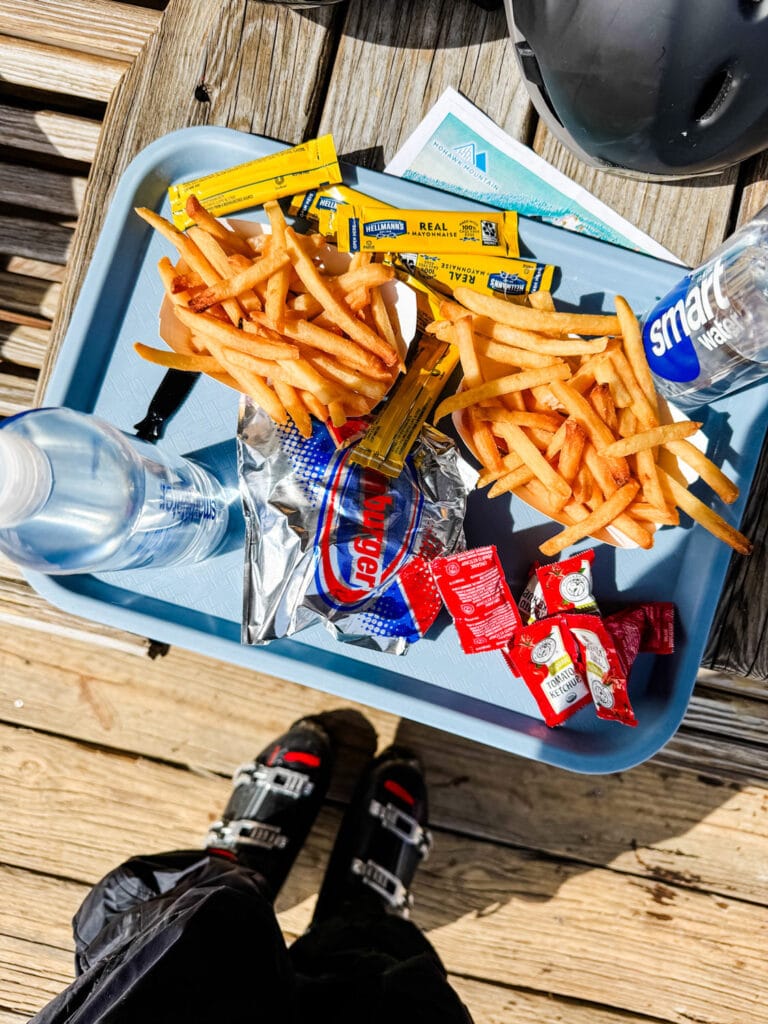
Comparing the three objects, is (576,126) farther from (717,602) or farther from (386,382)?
(717,602)

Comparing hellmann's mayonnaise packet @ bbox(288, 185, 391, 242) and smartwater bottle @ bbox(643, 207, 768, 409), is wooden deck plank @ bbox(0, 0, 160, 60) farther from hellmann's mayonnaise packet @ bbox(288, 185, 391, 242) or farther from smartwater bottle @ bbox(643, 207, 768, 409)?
smartwater bottle @ bbox(643, 207, 768, 409)

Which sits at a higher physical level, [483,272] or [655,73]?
[655,73]

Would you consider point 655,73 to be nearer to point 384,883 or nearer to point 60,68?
point 60,68

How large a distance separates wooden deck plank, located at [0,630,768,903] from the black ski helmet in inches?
56.2

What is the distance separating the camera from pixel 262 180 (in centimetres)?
141

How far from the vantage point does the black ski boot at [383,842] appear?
6.21ft

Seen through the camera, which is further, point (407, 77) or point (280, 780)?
point (280, 780)

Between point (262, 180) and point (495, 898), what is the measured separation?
5.90 ft

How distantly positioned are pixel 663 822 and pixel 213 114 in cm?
196

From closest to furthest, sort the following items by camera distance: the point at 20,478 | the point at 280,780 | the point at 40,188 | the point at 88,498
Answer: the point at 20,478
the point at 88,498
the point at 40,188
the point at 280,780

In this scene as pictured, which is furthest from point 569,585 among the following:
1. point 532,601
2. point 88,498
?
point 88,498

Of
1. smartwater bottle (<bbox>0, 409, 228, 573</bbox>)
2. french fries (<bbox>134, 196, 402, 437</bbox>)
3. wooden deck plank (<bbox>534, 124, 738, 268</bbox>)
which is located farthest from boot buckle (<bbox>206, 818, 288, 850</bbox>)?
wooden deck plank (<bbox>534, 124, 738, 268</bbox>)

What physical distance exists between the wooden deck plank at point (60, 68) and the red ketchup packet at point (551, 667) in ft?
4.71

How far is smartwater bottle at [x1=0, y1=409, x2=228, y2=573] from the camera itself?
0.97 m
